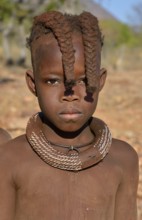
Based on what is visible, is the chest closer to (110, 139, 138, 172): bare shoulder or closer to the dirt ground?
(110, 139, 138, 172): bare shoulder

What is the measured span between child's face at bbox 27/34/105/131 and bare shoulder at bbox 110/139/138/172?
0.85ft

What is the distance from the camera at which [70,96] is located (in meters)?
1.75

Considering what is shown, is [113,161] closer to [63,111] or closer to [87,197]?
[87,197]

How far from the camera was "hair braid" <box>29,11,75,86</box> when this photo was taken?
5.53ft

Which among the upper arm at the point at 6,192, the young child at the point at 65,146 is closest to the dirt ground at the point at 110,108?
the young child at the point at 65,146

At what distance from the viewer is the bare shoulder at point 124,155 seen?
1.98 m

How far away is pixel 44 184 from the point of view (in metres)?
1.85

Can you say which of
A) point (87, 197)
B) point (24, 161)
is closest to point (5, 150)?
point (24, 161)

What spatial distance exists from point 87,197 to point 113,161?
0.18 meters

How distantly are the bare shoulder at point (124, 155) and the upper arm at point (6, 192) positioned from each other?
0.42 meters

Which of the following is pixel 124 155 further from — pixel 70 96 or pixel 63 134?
pixel 70 96

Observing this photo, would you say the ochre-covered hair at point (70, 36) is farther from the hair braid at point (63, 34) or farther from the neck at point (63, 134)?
the neck at point (63, 134)

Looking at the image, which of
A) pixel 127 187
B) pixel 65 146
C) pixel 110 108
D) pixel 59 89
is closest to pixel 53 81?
pixel 59 89

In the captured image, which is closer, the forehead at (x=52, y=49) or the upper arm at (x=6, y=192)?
the forehead at (x=52, y=49)
